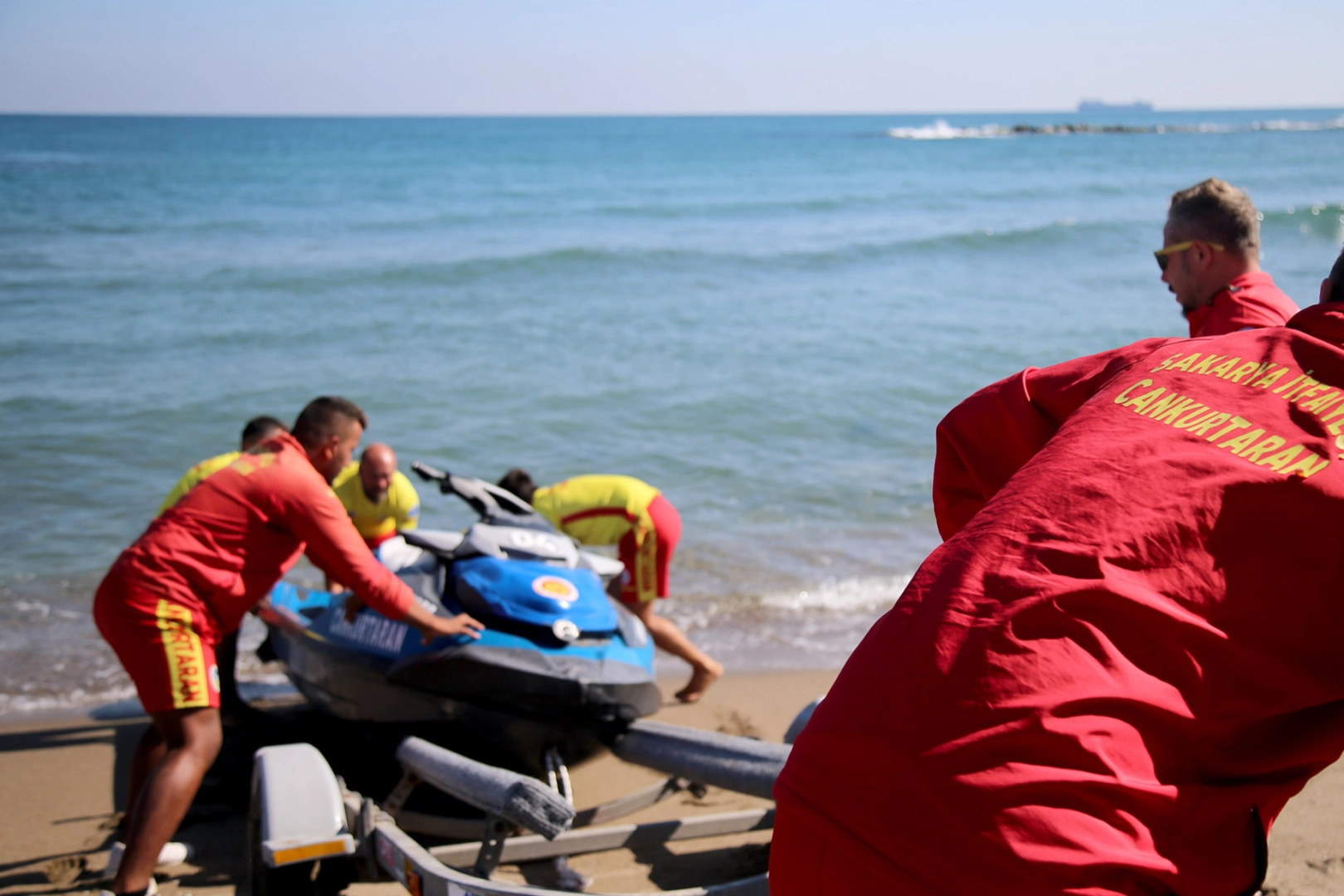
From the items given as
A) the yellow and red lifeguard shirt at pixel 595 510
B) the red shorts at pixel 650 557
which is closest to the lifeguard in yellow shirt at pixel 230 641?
the yellow and red lifeguard shirt at pixel 595 510

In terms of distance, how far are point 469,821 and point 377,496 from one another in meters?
2.44

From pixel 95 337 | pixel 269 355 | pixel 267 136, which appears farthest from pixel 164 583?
pixel 267 136

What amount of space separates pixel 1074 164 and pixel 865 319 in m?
47.7

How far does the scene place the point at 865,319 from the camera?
56.7ft

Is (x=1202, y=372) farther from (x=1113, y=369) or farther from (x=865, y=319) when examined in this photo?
(x=865, y=319)

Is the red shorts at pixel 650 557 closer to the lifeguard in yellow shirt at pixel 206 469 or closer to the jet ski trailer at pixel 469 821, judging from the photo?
the jet ski trailer at pixel 469 821

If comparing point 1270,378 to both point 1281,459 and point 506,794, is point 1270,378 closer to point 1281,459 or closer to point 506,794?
point 1281,459

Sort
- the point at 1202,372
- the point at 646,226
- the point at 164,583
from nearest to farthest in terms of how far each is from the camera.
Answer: the point at 1202,372
the point at 164,583
the point at 646,226

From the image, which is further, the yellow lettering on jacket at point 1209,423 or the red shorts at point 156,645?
the red shorts at point 156,645

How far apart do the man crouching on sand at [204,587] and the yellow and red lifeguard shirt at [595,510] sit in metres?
1.58

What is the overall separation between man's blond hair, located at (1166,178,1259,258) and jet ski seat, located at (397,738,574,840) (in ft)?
8.57

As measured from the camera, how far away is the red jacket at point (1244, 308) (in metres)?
3.36

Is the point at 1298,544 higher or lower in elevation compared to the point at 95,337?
higher

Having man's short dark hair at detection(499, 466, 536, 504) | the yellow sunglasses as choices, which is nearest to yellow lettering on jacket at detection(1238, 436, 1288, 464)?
the yellow sunglasses
